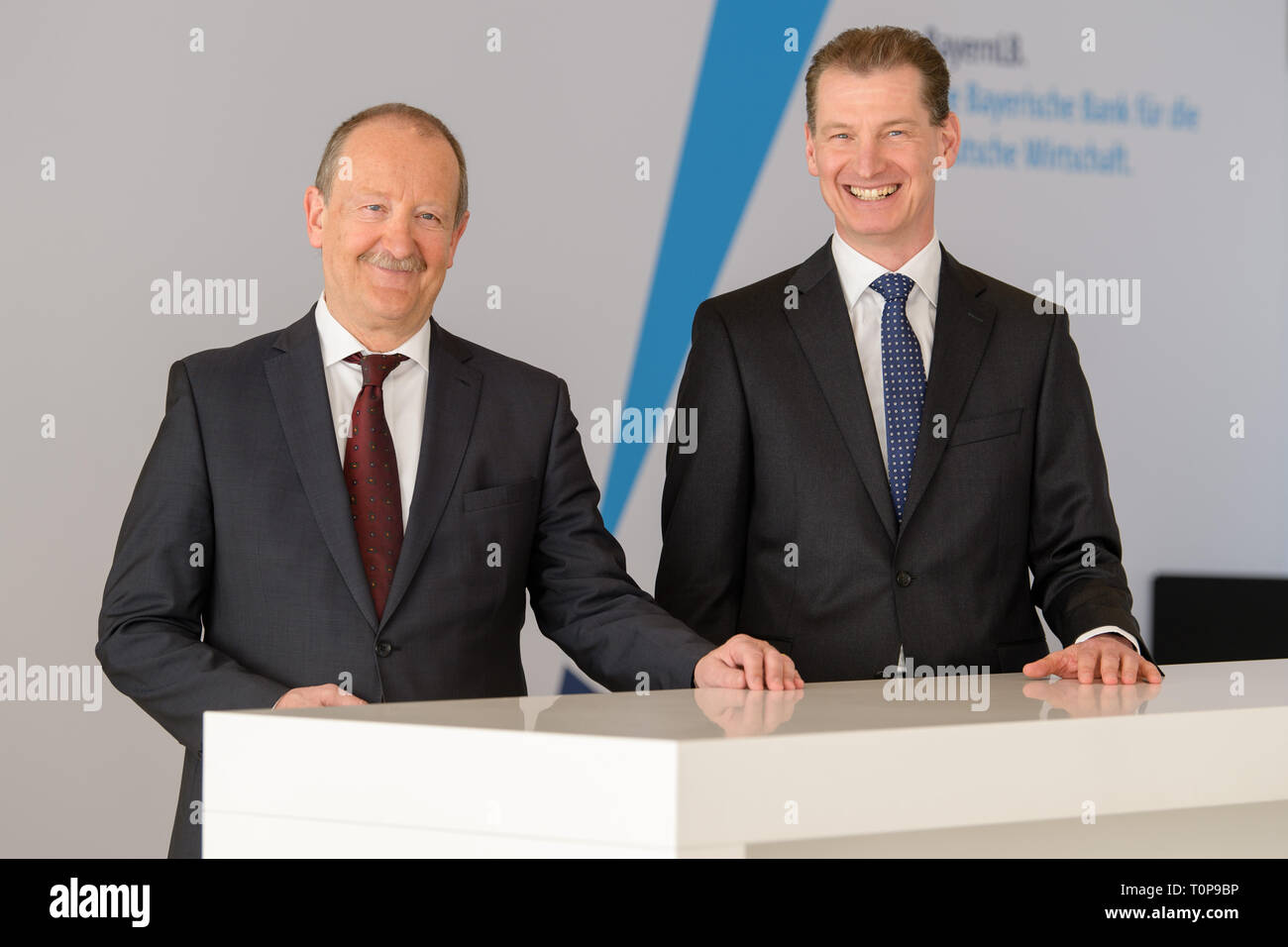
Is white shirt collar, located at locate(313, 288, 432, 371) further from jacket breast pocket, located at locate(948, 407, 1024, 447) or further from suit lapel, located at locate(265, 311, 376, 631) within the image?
jacket breast pocket, located at locate(948, 407, 1024, 447)

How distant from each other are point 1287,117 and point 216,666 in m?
4.74

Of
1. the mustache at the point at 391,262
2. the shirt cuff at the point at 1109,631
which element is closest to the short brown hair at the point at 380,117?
the mustache at the point at 391,262

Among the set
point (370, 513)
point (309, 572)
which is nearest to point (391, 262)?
point (370, 513)

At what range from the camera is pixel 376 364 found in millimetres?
2424

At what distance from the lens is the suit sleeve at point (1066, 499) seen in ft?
8.32

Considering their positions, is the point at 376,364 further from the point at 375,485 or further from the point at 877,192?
the point at 877,192

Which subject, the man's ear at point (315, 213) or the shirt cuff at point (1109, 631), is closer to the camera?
the shirt cuff at point (1109, 631)

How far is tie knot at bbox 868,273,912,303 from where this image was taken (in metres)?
2.70

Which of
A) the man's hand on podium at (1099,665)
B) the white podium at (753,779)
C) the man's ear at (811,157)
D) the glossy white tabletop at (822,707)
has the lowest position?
the white podium at (753,779)

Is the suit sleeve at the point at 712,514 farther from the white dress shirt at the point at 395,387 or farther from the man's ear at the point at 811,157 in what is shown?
the white dress shirt at the point at 395,387

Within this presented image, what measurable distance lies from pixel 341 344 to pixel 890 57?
3.36 feet

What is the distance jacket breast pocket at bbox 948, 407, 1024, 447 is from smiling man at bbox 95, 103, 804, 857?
0.59 m

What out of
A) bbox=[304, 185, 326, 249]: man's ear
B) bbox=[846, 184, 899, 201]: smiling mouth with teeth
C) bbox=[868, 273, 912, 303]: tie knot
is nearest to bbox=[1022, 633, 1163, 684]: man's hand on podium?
bbox=[868, 273, 912, 303]: tie knot
